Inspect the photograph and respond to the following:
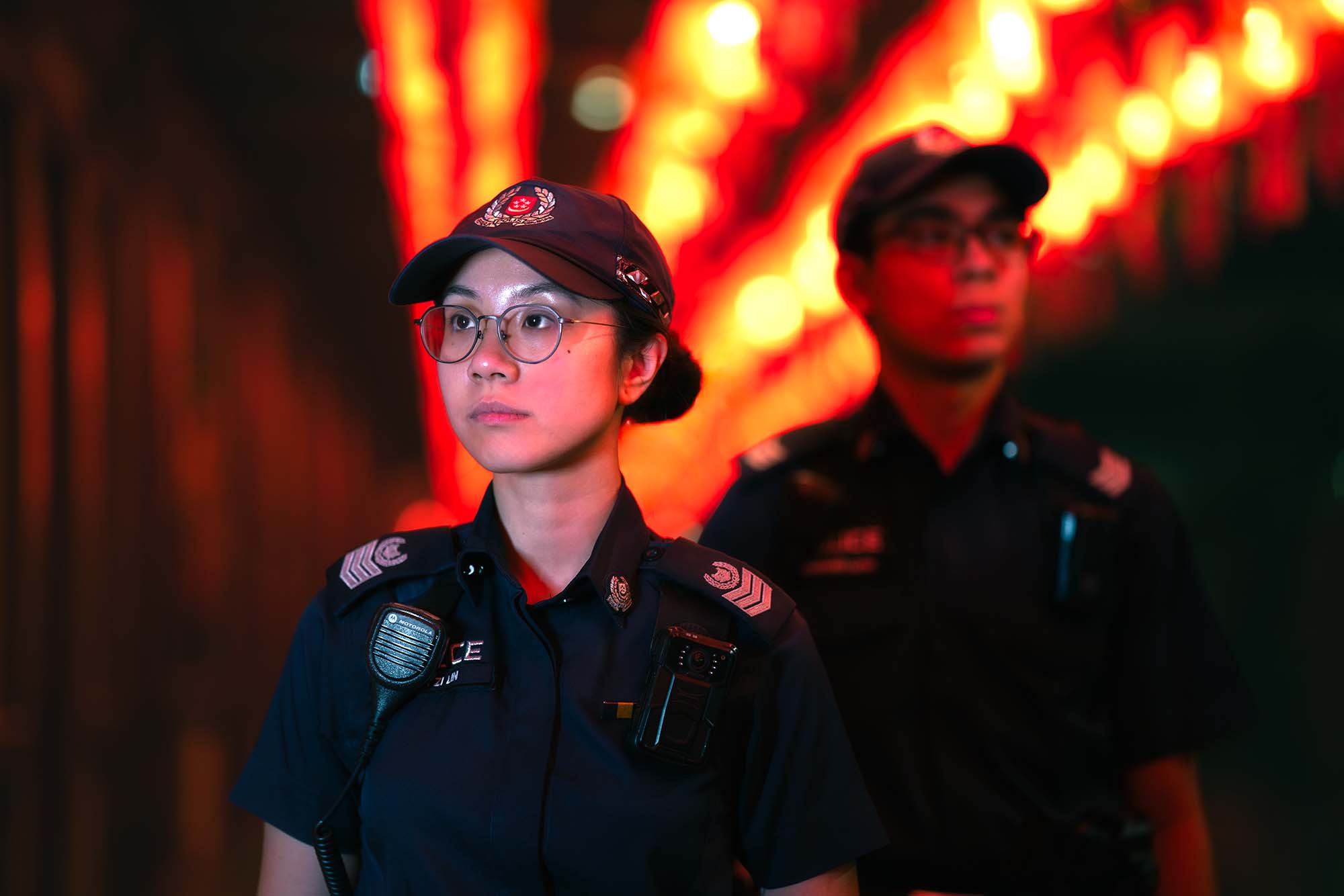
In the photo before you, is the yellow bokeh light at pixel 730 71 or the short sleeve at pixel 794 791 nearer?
the short sleeve at pixel 794 791

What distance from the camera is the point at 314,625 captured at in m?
1.76

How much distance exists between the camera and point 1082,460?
247cm

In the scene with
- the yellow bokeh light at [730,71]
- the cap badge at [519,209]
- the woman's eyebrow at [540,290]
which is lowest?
the woman's eyebrow at [540,290]

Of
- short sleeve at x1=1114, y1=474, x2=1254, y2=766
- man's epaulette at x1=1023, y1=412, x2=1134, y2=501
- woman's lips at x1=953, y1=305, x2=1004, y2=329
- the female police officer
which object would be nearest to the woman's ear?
the female police officer

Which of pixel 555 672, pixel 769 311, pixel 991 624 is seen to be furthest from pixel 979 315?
pixel 769 311

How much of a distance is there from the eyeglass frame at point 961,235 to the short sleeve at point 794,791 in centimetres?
107

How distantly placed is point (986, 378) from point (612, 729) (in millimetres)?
1283

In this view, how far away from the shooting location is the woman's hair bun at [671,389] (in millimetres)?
1881

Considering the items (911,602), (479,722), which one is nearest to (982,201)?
(911,602)

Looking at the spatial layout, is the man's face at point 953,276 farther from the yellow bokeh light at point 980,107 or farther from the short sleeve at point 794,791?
the yellow bokeh light at point 980,107

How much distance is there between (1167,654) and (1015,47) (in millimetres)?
3065

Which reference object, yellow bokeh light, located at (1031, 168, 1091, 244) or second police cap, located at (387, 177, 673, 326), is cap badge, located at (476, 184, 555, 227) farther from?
yellow bokeh light, located at (1031, 168, 1091, 244)

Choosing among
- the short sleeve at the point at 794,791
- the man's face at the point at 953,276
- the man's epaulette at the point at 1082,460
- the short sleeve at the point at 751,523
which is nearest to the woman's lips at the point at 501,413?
the short sleeve at the point at 794,791

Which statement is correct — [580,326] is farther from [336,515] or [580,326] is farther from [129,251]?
[336,515]
